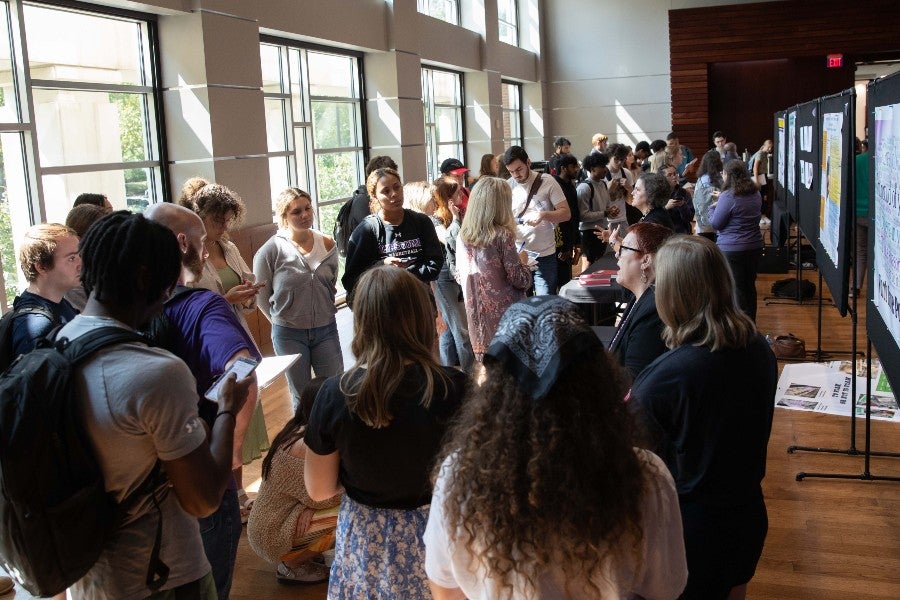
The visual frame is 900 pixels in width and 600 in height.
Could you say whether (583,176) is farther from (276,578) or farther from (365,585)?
(365,585)

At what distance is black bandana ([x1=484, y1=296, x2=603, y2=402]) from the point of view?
133 cm

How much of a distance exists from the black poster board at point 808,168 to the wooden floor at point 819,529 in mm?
1536

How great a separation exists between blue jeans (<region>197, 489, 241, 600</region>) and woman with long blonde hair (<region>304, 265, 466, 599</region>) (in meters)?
→ 0.27

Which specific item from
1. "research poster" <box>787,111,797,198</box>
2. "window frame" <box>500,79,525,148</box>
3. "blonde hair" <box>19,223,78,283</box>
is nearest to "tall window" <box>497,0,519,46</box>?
"window frame" <box>500,79,525,148</box>

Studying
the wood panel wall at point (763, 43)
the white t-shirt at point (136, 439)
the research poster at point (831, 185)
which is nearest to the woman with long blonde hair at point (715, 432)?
the white t-shirt at point (136, 439)

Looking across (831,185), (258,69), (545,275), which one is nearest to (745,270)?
A: (545,275)

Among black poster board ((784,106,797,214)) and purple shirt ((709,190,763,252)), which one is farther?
black poster board ((784,106,797,214))

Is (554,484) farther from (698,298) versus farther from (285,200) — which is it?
(285,200)

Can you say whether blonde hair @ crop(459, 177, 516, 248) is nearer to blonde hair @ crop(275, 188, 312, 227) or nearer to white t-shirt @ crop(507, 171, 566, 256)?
blonde hair @ crop(275, 188, 312, 227)

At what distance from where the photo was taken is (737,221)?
6812 millimetres

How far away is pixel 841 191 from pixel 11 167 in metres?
4.79

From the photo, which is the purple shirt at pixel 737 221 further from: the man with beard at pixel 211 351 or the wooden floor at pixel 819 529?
the man with beard at pixel 211 351

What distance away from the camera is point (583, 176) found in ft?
32.4

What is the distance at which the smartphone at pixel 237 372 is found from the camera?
1892 mm
